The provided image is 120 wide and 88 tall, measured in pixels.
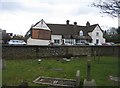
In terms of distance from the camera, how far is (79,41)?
63.4m

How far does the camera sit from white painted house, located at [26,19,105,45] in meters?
56.1

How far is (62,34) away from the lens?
61062 mm

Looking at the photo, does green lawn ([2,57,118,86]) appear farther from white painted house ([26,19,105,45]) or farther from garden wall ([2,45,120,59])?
white painted house ([26,19,105,45])

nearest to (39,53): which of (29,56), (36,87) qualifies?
(29,56)

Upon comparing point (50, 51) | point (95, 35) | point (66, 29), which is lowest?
point (50, 51)

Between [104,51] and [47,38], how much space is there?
87.6 ft

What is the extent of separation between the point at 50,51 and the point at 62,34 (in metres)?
31.8

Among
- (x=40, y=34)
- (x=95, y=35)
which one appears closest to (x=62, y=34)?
(x=40, y=34)

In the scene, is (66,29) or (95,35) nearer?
(66,29)

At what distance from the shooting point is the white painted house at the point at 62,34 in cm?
Answer: 5608

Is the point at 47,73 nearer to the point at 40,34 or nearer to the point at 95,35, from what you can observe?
the point at 40,34

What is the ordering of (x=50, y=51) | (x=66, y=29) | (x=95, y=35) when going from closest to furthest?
(x=50, y=51)
(x=66, y=29)
(x=95, y=35)

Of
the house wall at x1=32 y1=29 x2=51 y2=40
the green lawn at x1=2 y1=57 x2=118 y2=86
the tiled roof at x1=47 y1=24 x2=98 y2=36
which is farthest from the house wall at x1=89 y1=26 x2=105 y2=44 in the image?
the green lawn at x1=2 y1=57 x2=118 y2=86

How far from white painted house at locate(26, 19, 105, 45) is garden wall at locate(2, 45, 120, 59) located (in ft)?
75.4
